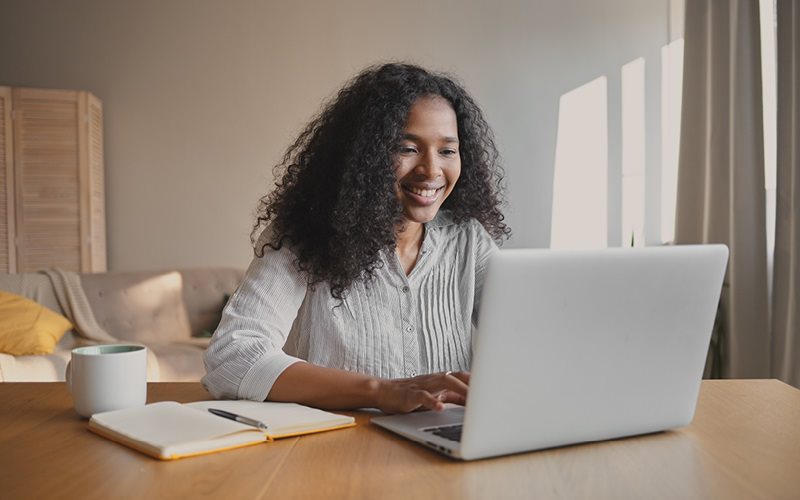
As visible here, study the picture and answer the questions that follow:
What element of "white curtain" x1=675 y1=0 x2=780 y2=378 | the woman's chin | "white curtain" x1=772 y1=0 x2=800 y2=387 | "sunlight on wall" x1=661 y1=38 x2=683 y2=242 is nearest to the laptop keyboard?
the woman's chin

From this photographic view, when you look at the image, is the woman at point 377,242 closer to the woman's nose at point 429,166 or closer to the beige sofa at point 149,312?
the woman's nose at point 429,166

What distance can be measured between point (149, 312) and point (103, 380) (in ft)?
10.1

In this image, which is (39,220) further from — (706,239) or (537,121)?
(706,239)

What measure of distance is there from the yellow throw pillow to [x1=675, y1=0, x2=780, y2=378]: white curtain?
9.62ft

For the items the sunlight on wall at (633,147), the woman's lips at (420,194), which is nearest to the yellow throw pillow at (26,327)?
the woman's lips at (420,194)

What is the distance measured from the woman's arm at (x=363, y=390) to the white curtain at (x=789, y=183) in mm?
2455

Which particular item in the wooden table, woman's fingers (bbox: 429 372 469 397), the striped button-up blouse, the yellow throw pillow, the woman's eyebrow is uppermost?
the woman's eyebrow

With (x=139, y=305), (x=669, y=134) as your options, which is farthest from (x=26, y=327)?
(x=669, y=134)

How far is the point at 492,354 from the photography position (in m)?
0.92

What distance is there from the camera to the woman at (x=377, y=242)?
1510 millimetres

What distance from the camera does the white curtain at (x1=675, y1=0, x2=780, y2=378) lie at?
3514 millimetres

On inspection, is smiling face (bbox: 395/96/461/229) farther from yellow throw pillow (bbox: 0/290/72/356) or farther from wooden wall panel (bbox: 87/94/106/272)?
wooden wall panel (bbox: 87/94/106/272)

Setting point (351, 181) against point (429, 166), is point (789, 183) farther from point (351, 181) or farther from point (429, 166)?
point (351, 181)

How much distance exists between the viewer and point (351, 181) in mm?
1558
